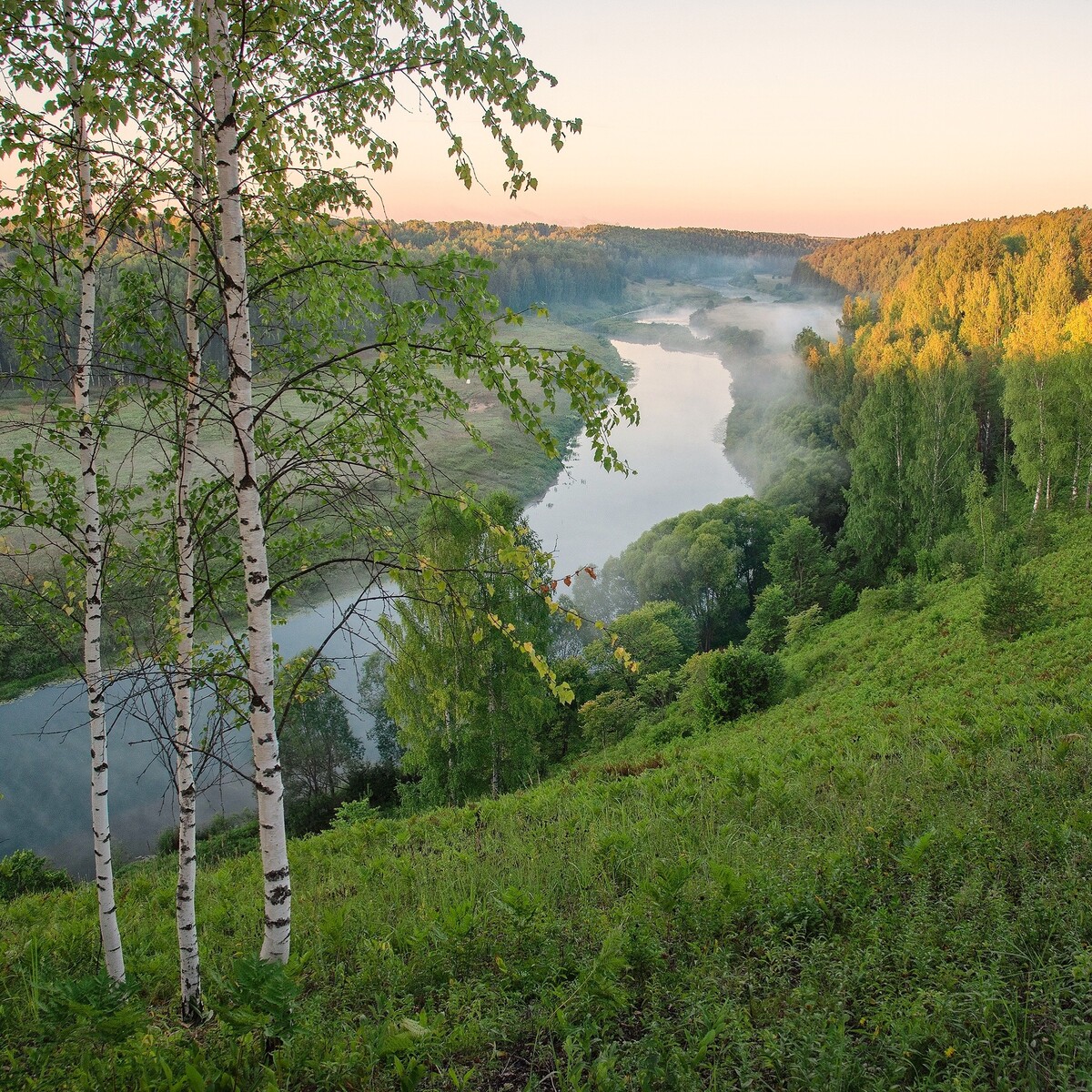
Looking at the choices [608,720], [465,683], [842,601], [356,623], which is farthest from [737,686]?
[842,601]

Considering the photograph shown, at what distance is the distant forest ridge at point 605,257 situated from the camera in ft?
265

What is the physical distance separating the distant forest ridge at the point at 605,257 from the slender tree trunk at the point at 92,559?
1969 inches

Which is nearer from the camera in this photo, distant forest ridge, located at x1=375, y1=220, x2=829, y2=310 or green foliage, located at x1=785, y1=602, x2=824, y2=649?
green foliage, located at x1=785, y1=602, x2=824, y2=649

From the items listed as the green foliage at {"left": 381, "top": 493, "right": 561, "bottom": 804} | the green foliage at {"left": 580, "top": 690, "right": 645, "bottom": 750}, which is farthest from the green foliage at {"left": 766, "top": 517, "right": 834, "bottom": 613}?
the green foliage at {"left": 381, "top": 493, "right": 561, "bottom": 804}

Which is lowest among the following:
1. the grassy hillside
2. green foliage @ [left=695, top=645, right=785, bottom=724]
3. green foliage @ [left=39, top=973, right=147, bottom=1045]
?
green foliage @ [left=695, top=645, right=785, bottom=724]

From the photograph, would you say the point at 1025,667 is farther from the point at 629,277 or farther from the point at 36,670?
the point at 629,277

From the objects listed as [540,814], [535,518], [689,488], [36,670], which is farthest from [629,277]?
[540,814]

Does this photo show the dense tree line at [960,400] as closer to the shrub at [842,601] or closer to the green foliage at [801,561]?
the green foliage at [801,561]

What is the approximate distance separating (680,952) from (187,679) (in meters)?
3.05

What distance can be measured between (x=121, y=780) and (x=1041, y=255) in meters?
56.3

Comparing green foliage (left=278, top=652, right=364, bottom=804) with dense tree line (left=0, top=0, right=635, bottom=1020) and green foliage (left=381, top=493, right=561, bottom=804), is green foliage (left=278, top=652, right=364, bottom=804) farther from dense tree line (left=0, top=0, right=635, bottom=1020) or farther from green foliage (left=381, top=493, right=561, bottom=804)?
dense tree line (left=0, top=0, right=635, bottom=1020)

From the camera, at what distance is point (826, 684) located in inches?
787

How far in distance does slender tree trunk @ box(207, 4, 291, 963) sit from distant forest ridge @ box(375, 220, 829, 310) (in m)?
50.8

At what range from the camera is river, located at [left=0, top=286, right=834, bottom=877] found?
2012 centimetres
